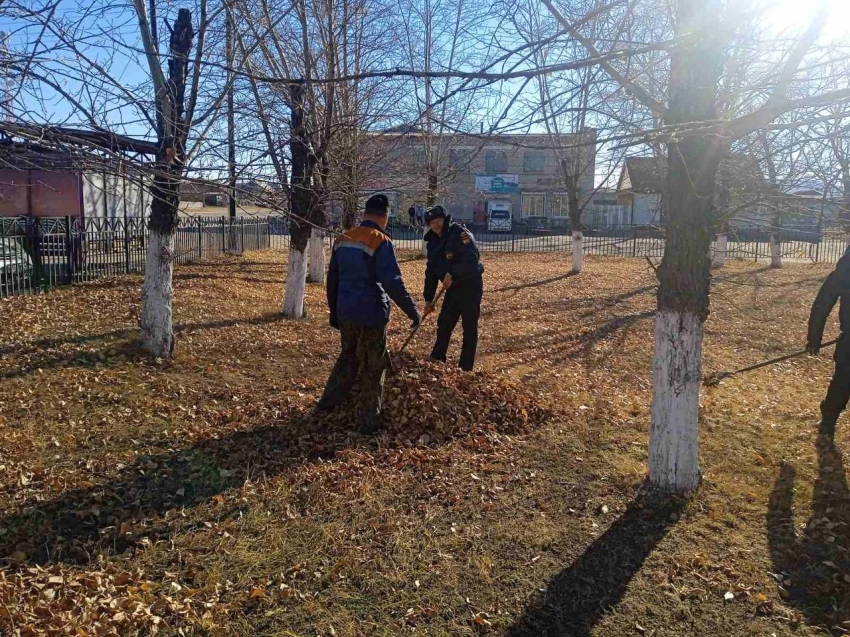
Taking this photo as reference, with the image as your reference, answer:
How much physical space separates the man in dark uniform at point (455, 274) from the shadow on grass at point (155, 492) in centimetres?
184

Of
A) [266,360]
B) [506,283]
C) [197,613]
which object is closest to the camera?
[197,613]

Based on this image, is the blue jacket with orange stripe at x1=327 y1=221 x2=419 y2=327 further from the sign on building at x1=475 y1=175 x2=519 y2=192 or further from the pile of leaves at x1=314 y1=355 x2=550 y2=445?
the sign on building at x1=475 y1=175 x2=519 y2=192

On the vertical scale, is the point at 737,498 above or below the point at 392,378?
below

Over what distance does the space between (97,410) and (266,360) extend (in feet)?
7.15

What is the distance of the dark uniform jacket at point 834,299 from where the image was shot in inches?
201

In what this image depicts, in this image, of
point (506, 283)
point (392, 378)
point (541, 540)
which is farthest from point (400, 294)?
point (506, 283)

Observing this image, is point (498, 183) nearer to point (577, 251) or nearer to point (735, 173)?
point (577, 251)

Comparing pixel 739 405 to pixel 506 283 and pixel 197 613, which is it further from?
pixel 506 283

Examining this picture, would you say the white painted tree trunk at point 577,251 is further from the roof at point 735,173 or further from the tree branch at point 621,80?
the tree branch at point 621,80

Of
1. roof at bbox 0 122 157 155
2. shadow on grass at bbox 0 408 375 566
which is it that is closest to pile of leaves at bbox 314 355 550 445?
shadow on grass at bbox 0 408 375 566

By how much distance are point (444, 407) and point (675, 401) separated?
1879 mm

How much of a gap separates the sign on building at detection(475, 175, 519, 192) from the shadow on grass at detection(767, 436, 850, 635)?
3769cm

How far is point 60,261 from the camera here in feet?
39.0

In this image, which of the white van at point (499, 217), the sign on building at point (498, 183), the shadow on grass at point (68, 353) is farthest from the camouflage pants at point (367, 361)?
the sign on building at point (498, 183)
